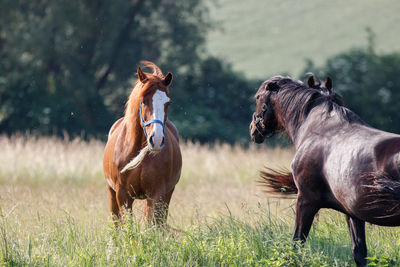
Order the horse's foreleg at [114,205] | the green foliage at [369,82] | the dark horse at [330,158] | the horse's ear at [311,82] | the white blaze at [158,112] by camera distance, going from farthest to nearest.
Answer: the green foliage at [369,82] → the horse's foreleg at [114,205] → the horse's ear at [311,82] → the white blaze at [158,112] → the dark horse at [330,158]

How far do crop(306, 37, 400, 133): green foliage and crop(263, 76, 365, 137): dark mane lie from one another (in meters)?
18.1

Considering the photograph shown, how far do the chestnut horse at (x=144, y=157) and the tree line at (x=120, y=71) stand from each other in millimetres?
14021

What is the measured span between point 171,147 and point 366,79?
64.8 ft

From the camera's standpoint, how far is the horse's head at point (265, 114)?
5.57m

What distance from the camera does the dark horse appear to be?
14.0 ft

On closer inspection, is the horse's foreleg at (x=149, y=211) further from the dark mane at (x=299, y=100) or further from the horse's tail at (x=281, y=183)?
the dark mane at (x=299, y=100)

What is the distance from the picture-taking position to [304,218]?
16.1ft

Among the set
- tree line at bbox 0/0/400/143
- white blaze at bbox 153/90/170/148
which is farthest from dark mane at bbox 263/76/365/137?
tree line at bbox 0/0/400/143

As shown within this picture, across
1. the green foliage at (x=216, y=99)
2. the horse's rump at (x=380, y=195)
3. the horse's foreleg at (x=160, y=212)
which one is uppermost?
the horse's rump at (x=380, y=195)

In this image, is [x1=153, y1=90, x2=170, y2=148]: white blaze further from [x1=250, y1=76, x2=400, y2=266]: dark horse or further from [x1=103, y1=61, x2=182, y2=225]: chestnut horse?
[x1=250, y1=76, x2=400, y2=266]: dark horse

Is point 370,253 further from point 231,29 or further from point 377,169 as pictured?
point 231,29

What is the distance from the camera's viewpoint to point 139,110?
5828mm

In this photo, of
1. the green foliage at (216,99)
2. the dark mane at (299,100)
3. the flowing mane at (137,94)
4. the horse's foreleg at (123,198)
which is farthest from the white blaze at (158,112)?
the green foliage at (216,99)

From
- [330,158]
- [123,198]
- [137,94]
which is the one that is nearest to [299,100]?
[330,158]
